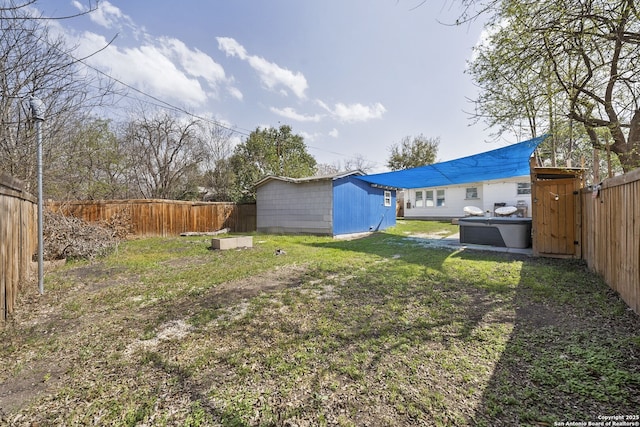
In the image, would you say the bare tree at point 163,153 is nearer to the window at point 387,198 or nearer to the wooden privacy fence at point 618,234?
the window at point 387,198

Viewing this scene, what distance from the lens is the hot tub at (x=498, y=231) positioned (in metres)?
6.81

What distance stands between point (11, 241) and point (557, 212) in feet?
30.2

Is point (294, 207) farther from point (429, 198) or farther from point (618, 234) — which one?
point (429, 198)

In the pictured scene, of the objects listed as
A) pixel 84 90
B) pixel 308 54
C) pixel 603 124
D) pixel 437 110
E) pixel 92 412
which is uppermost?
pixel 308 54

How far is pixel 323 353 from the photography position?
2227mm

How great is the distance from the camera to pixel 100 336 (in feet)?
8.58

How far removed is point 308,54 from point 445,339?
1049 centimetres

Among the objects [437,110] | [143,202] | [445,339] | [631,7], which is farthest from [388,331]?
[143,202]

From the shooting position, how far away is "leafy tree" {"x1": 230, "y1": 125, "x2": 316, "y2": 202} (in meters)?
17.4

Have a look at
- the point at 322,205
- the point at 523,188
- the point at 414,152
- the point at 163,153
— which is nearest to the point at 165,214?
the point at 322,205

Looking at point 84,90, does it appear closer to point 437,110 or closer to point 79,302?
point 79,302

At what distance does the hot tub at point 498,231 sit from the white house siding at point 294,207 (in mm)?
4908

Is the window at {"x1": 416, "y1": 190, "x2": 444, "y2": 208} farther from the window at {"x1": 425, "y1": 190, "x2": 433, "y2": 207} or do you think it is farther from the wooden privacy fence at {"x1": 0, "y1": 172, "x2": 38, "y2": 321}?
the wooden privacy fence at {"x1": 0, "y1": 172, "x2": 38, "y2": 321}

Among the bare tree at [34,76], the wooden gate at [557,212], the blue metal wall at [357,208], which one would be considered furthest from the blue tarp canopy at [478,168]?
the bare tree at [34,76]
